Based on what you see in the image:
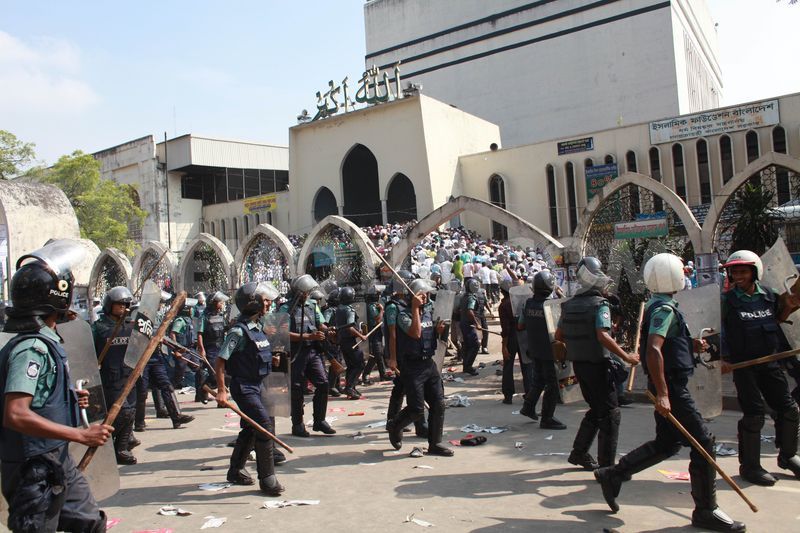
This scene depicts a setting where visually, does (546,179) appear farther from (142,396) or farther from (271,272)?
(142,396)

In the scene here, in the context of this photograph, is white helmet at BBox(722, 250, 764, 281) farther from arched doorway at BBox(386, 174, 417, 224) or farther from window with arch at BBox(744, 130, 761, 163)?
arched doorway at BBox(386, 174, 417, 224)

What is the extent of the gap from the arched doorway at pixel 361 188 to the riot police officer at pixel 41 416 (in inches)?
1392

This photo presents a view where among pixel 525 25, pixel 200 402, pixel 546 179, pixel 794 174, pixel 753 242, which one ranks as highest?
Answer: pixel 525 25

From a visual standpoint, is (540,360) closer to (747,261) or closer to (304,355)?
(304,355)

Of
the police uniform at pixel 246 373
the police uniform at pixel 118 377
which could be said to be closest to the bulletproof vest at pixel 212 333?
the police uniform at pixel 118 377

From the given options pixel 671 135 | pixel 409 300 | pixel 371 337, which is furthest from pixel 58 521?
pixel 671 135

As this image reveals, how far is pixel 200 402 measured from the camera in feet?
35.9

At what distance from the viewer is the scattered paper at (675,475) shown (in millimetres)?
5309

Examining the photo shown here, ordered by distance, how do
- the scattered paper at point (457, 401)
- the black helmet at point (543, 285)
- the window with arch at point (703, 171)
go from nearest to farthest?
the black helmet at point (543, 285) < the scattered paper at point (457, 401) < the window with arch at point (703, 171)

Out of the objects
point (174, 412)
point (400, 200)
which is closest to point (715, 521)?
point (174, 412)

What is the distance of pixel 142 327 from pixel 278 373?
181 centimetres

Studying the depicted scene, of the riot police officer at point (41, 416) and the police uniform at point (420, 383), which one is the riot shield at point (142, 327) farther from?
the riot police officer at point (41, 416)

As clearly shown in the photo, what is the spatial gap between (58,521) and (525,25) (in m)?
52.1

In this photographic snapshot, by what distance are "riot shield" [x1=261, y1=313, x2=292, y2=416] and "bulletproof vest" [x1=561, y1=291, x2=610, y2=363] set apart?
8.44 feet
